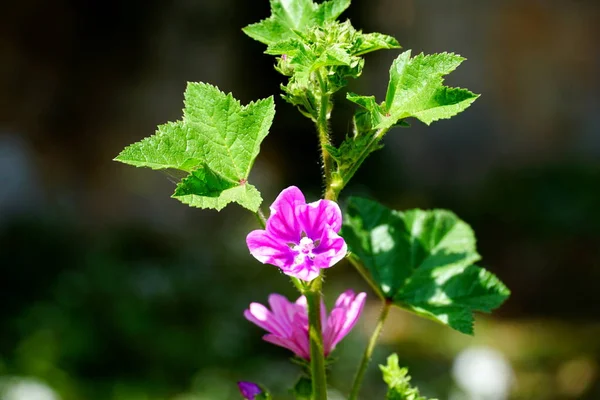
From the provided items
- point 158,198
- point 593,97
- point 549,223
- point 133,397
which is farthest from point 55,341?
point 593,97

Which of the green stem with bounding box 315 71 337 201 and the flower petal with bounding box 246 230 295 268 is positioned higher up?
the green stem with bounding box 315 71 337 201

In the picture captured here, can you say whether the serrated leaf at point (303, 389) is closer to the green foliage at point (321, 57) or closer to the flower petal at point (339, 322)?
the flower petal at point (339, 322)

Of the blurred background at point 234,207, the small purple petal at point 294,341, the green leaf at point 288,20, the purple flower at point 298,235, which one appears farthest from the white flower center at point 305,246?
the blurred background at point 234,207

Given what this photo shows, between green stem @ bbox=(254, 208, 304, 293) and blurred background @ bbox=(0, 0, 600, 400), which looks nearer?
green stem @ bbox=(254, 208, 304, 293)

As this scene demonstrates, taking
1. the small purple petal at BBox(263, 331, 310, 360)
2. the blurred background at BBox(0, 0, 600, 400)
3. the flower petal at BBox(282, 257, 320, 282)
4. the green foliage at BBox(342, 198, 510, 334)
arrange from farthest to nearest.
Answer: the blurred background at BBox(0, 0, 600, 400), the green foliage at BBox(342, 198, 510, 334), the small purple petal at BBox(263, 331, 310, 360), the flower petal at BBox(282, 257, 320, 282)

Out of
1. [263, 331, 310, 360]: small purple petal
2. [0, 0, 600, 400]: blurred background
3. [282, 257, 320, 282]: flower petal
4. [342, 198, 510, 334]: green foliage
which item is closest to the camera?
[282, 257, 320, 282]: flower petal

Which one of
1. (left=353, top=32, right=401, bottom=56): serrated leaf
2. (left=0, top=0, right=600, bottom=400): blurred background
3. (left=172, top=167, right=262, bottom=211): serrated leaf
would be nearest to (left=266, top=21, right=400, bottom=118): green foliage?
(left=353, top=32, right=401, bottom=56): serrated leaf

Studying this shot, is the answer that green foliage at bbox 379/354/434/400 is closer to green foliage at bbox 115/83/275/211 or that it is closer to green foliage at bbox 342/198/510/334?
green foliage at bbox 342/198/510/334

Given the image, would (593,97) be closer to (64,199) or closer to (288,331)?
(64,199)

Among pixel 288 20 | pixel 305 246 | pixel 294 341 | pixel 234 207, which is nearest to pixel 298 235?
pixel 305 246
